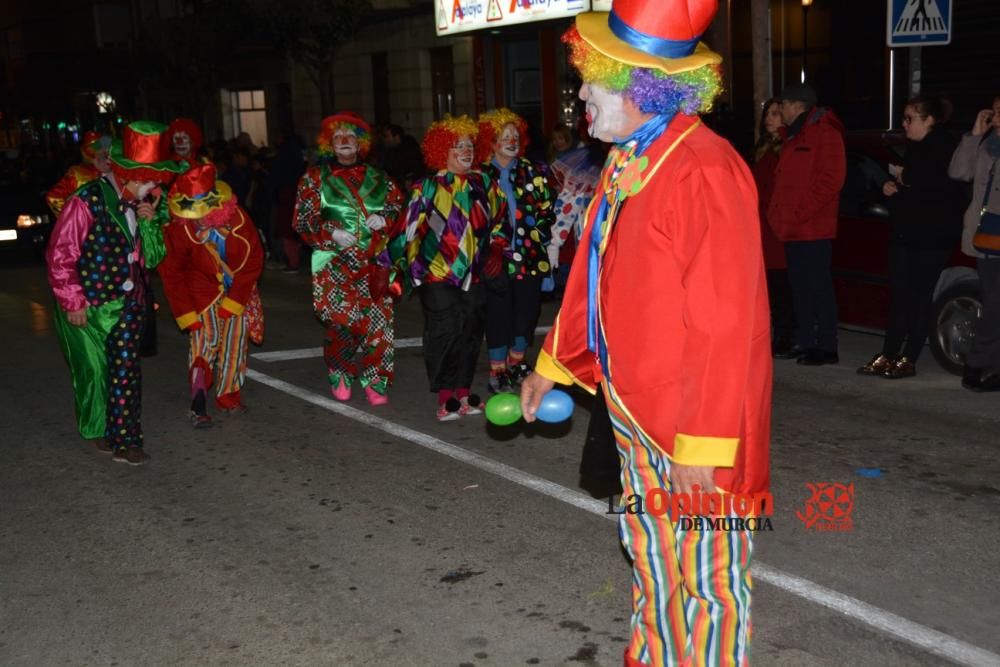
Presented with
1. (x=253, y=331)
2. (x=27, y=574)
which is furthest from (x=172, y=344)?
(x=27, y=574)

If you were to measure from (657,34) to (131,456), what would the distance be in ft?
15.8

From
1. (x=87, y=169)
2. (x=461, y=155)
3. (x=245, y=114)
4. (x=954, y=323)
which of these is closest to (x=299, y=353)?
(x=87, y=169)

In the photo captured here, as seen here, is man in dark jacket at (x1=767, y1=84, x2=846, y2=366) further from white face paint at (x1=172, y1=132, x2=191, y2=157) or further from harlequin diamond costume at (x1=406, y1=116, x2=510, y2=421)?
white face paint at (x1=172, y1=132, x2=191, y2=157)

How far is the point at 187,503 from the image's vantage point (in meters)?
6.36

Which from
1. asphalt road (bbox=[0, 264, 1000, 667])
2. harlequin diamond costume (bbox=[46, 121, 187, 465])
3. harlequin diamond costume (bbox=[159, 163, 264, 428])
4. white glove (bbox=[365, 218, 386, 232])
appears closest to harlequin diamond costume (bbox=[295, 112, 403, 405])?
white glove (bbox=[365, 218, 386, 232])

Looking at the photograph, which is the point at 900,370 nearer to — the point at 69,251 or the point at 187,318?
the point at 187,318

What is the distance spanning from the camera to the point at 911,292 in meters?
8.48

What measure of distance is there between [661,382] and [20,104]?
40245 mm

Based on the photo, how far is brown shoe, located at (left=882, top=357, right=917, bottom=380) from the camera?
28.0 ft

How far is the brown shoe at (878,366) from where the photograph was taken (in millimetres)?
8602

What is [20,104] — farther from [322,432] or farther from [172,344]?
[322,432]

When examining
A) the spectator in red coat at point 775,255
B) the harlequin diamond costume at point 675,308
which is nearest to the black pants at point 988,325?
the spectator in red coat at point 775,255

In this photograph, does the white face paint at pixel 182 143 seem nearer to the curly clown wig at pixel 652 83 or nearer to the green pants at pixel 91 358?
the green pants at pixel 91 358

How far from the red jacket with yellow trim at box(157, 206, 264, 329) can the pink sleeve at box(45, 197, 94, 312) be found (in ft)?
3.57
